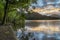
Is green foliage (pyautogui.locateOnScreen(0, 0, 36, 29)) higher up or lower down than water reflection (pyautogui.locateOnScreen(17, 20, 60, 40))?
higher up

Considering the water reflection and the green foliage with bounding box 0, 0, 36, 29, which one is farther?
the water reflection

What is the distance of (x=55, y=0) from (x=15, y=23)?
11.1 ft

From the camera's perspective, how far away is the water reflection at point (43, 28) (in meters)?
5.08

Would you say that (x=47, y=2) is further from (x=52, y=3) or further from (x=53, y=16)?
(x=53, y=16)

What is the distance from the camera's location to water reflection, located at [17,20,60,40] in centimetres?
508

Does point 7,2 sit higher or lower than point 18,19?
higher

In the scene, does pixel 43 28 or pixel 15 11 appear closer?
pixel 15 11

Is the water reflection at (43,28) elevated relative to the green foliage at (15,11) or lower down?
lower down

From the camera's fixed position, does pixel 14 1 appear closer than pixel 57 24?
Yes

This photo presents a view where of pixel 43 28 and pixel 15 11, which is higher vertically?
pixel 15 11

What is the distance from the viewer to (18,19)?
308 centimetres

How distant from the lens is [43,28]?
5.51 meters

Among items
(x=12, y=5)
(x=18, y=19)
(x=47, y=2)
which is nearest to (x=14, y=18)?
(x=18, y=19)

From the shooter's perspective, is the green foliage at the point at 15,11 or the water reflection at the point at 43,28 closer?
the green foliage at the point at 15,11
